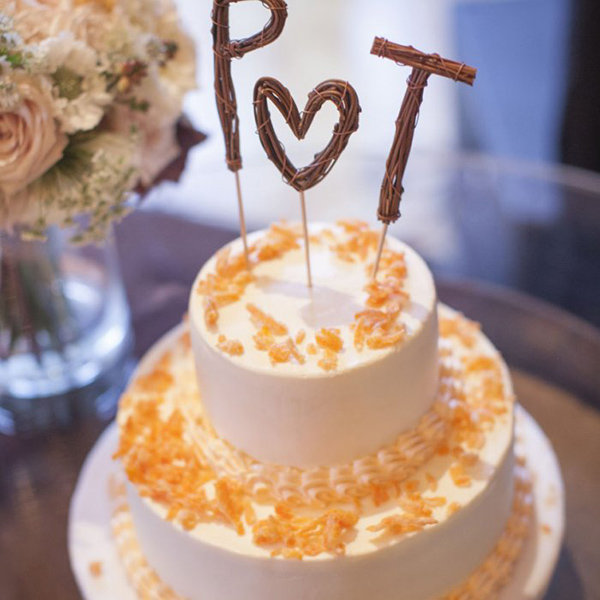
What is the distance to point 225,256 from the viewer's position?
69.1 inches

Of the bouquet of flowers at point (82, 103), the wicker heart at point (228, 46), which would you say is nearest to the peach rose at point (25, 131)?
the bouquet of flowers at point (82, 103)

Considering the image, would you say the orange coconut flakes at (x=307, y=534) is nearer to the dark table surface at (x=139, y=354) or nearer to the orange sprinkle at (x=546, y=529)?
the orange sprinkle at (x=546, y=529)

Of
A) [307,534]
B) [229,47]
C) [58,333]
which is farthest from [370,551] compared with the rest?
[58,333]

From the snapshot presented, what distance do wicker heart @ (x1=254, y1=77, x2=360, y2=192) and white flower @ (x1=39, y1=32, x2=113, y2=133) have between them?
1.49 ft

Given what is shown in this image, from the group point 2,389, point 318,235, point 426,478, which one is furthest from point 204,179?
point 426,478

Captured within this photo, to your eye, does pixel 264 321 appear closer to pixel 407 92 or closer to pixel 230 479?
pixel 230 479

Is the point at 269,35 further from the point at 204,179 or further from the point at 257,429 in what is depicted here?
the point at 204,179

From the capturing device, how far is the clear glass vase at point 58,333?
215cm

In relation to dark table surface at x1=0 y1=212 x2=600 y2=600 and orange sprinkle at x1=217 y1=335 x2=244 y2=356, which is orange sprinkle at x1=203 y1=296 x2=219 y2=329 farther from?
dark table surface at x1=0 y1=212 x2=600 y2=600

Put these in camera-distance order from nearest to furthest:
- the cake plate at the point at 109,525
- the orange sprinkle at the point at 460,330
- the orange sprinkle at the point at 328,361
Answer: the orange sprinkle at the point at 328,361, the cake plate at the point at 109,525, the orange sprinkle at the point at 460,330

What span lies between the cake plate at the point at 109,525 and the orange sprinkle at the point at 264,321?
52 centimetres

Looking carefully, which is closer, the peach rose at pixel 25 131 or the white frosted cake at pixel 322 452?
the white frosted cake at pixel 322 452

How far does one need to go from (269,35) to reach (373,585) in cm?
103

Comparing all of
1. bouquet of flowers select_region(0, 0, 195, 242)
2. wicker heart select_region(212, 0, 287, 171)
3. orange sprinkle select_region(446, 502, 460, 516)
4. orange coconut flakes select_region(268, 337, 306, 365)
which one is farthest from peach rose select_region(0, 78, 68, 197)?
orange sprinkle select_region(446, 502, 460, 516)
